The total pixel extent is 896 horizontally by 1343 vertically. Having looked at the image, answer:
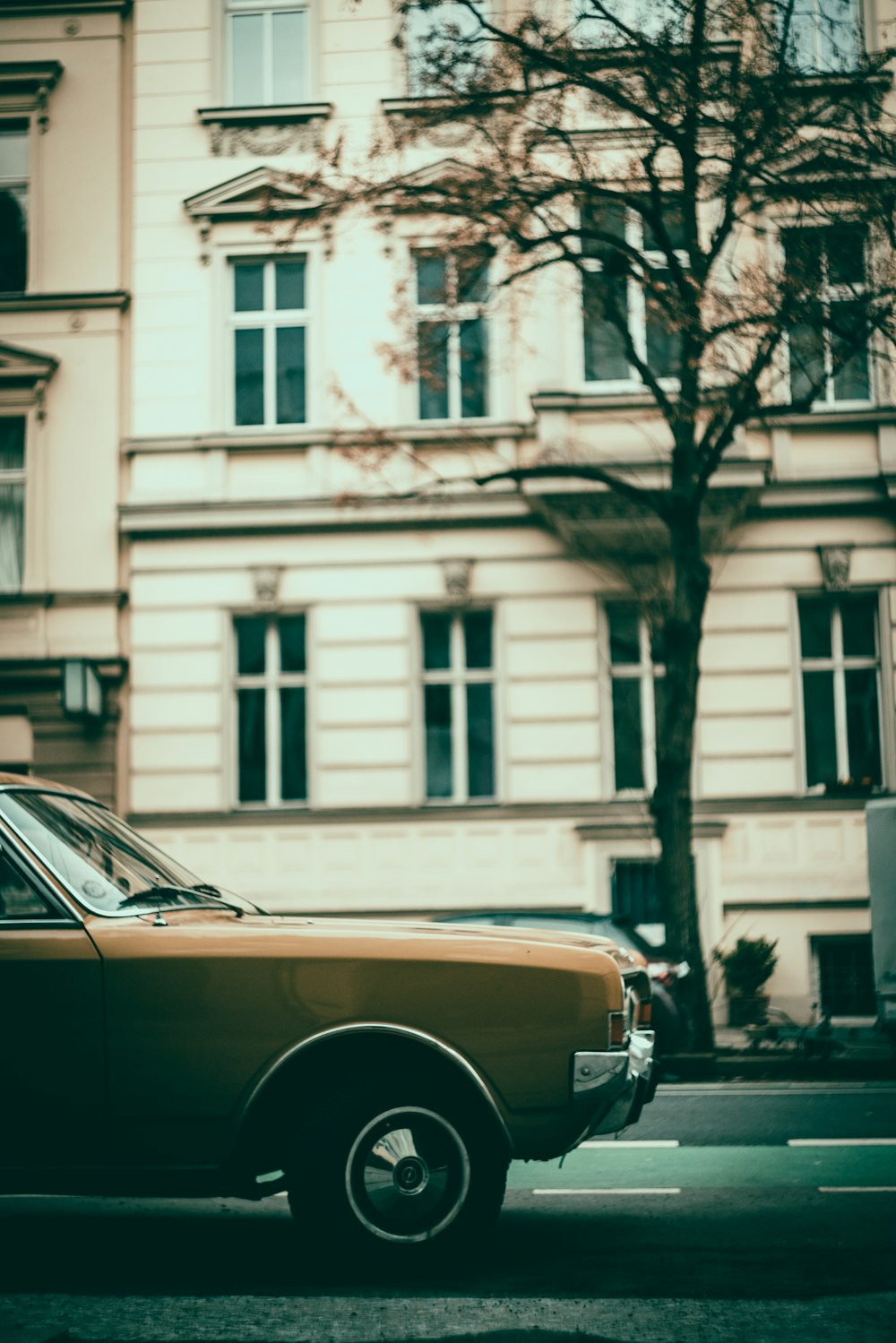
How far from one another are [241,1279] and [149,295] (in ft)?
48.8

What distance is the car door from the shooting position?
5.39m

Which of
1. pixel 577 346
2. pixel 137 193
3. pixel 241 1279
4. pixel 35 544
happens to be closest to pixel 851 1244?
pixel 241 1279

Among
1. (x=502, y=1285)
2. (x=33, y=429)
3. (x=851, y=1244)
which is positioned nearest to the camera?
(x=502, y=1285)

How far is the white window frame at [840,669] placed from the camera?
17.6m

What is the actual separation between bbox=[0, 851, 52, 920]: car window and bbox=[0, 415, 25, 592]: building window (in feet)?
43.3

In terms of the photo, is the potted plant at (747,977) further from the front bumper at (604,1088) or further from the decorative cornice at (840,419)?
the front bumper at (604,1088)

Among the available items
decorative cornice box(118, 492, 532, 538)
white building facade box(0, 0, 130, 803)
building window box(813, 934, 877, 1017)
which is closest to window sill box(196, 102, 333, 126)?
white building facade box(0, 0, 130, 803)

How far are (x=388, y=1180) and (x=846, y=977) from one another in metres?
12.7

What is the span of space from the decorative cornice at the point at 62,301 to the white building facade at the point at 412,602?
27 centimetres

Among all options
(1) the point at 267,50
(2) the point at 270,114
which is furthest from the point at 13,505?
(1) the point at 267,50

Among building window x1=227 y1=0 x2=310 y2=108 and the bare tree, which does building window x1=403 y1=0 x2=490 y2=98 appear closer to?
the bare tree

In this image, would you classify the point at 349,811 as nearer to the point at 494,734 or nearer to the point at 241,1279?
the point at 494,734

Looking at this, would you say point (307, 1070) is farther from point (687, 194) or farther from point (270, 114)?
point (270, 114)

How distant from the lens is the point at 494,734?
58.7 ft
